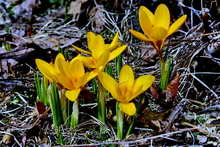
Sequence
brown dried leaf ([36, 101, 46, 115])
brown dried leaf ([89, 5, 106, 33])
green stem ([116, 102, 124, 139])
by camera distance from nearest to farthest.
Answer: green stem ([116, 102, 124, 139]) → brown dried leaf ([36, 101, 46, 115]) → brown dried leaf ([89, 5, 106, 33])

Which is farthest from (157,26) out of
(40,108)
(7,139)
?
(7,139)

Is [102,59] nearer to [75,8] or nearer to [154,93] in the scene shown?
[154,93]

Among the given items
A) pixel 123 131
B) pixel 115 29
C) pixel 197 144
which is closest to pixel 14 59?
pixel 115 29

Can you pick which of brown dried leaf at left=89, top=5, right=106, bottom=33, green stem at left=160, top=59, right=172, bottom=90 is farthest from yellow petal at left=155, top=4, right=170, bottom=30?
brown dried leaf at left=89, top=5, right=106, bottom=33

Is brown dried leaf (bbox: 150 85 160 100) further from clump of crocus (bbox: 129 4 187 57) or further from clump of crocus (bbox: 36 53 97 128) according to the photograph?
clump of crocus (bbox: 36 53 97 128)

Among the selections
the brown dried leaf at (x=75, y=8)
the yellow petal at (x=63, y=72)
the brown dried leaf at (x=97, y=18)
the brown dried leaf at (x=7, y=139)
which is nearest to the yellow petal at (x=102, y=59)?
the yellow petal at (x=63, y=72)
